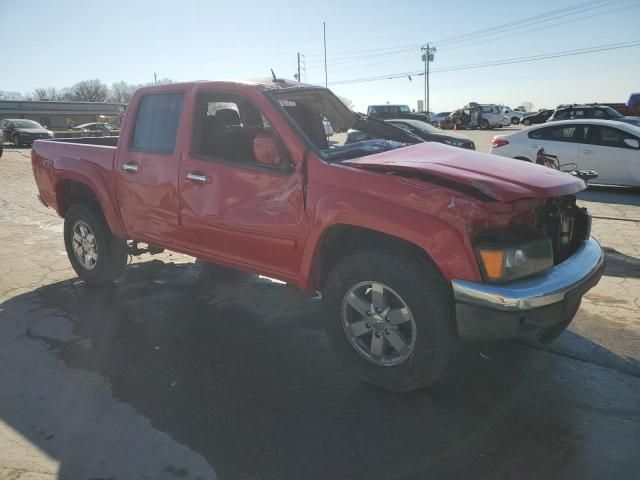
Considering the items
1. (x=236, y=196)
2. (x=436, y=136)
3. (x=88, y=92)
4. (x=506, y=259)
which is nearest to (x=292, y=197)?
(x=236, y=196)

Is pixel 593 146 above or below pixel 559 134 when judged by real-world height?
below

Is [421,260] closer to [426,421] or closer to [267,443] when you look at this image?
[426,421]

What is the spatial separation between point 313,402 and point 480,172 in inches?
68.5

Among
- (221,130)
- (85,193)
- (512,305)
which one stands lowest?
(512,305)

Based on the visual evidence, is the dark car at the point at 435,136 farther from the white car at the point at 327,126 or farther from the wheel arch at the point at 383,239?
the wheel arch at the point at 383,239

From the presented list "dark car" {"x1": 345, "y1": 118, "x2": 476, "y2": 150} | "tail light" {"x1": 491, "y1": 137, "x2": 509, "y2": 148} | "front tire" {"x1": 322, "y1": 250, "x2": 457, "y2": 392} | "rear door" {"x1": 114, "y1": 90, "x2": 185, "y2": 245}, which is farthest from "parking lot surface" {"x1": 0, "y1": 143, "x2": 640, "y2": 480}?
"dark car" {"x1": 345, "y1": 118, "x2": 476, "y2": 150}

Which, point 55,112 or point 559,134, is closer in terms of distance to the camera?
point 559,134

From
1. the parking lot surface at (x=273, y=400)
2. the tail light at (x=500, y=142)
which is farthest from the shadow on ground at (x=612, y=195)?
the parking lot surface at (x=273, y=400)

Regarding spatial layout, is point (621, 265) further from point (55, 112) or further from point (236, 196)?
point (55, 112)

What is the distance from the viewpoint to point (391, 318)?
3023 mm

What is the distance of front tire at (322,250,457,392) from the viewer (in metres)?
2.85

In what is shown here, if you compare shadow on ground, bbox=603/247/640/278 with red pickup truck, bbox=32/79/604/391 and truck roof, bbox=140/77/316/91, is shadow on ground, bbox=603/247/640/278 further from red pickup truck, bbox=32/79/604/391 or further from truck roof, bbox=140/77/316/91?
truck roof, bbox=140/77/316/91

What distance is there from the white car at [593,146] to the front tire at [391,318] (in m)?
8.87

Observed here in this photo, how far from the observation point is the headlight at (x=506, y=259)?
2654 mm
